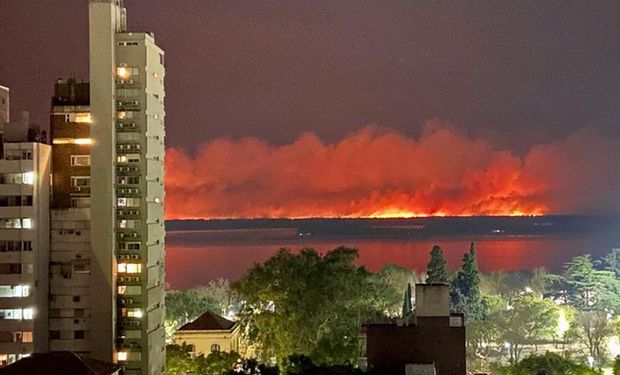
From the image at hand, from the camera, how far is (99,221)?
37219mm

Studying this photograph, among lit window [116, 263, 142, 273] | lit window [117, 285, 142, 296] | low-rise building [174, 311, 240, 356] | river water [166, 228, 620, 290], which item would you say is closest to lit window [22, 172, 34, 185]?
lit window [116, 263, 142, 273]

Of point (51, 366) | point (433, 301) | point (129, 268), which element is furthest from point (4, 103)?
point (433, 301)

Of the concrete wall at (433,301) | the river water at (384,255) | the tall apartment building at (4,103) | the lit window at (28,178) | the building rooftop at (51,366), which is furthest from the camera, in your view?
the river water at (384,255)

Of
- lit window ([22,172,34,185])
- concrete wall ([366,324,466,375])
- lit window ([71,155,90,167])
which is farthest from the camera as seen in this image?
lit window ([71,155,90,167])

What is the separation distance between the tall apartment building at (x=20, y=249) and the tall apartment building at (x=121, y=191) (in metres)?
2.39

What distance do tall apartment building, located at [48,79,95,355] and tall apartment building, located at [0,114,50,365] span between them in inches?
37.8

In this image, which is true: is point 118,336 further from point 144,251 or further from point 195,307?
point 195,307

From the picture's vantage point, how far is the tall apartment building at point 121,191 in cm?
3700

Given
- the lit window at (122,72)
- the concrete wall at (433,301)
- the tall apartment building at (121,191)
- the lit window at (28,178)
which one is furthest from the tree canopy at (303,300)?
the lit window at (122,72)

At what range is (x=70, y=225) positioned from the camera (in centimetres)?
3772

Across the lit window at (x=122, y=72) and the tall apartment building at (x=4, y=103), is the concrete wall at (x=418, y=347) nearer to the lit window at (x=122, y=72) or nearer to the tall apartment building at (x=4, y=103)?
the lit window at (x=122, y=72)

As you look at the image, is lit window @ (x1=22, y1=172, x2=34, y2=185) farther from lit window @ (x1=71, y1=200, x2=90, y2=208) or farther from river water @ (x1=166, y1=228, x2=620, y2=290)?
river water @ (x1=166, y1=228, x2=620, y2=290)

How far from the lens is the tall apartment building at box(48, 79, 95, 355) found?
37.4 metres

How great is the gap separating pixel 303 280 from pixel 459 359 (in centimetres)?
1111
